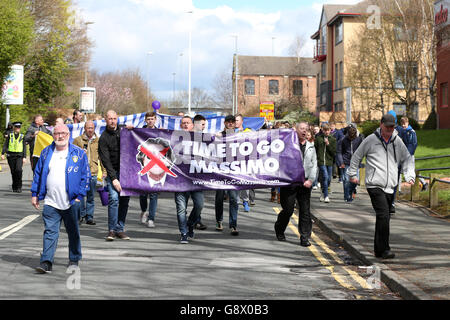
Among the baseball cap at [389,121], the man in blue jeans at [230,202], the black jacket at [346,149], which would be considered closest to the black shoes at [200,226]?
the man in blue jeans at [230,202]

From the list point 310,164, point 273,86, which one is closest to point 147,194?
point 310,164

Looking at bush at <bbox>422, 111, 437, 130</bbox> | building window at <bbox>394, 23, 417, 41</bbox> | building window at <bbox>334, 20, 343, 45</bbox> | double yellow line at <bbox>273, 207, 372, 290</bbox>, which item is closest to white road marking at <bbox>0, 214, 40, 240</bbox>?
double yellow line at <bbox>273, 207, 372, 290</bbox>

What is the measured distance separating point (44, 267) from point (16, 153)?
10644 millimetres

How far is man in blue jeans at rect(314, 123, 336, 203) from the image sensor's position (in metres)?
16.5

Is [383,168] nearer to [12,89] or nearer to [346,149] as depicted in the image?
[346,149]

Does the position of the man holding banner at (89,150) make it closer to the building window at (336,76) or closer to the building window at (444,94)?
the building window at (444,94)

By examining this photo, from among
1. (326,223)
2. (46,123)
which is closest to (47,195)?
(326,223)

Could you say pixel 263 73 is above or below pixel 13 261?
above

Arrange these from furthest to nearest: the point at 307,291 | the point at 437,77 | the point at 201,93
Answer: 1. the point at 201,93
2. the point at 437,77
3. the point at 307,291

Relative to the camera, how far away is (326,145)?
17500 millimetres

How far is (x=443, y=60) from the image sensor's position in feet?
122

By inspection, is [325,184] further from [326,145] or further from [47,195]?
[47,195]

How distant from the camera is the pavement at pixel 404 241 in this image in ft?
24.0

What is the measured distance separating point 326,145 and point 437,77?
81.9 ft
